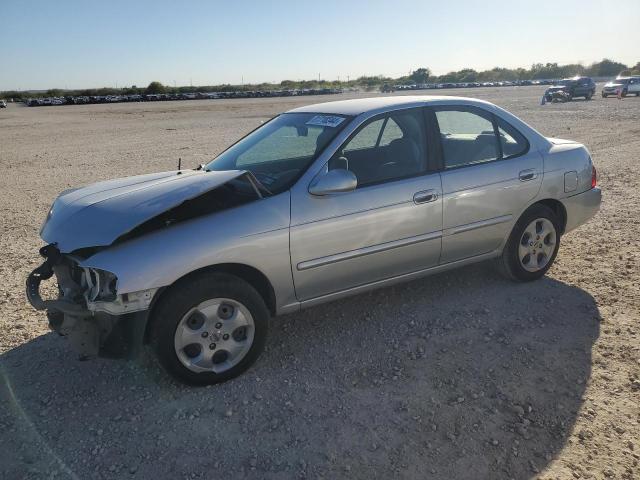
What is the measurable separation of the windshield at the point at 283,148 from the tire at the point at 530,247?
75.0 inches

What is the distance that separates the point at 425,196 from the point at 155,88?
7905 cm

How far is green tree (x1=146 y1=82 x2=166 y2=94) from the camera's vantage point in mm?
Answer: 75312

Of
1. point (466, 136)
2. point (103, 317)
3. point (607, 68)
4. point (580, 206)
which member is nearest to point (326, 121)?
point (466, 136)

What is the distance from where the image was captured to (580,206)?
15.8 ft

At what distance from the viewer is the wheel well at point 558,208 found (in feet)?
15.2

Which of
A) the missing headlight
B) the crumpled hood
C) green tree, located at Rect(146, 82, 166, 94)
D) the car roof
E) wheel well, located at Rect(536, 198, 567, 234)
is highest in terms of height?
green tree, located at Rect(146, 82, 166, 94)

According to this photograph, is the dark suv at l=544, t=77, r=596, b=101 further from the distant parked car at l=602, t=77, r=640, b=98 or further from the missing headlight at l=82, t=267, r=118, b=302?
the missing headlight at l=82, t=267, r=118, b=302

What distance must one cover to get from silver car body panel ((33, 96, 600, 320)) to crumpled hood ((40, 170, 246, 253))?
0.05 ft

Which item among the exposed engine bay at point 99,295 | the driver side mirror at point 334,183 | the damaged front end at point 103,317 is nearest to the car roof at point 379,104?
the driver side mirror at point 334,183

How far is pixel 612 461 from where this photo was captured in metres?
2.59

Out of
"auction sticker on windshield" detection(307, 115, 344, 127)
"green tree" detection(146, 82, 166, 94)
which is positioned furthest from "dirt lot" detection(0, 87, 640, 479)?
"green tree" detection(146, 82, 166, 94)

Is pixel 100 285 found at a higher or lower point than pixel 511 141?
lower

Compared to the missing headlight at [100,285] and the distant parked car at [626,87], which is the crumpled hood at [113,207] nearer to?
the missing headlight at [100,285]

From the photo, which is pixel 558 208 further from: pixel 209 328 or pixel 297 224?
pixel 209 328
